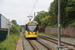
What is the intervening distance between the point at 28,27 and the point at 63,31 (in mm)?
11963

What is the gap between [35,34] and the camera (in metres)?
21.2

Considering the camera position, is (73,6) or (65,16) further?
(65,16)

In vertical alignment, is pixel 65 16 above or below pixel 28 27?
above

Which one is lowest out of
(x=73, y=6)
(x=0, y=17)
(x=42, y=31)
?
(x=42, y=31)

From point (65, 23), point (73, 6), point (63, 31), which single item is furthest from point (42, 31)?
point (73, 6)

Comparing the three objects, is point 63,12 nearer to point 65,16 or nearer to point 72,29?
point 65,16

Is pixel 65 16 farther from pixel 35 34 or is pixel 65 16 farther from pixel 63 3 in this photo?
pixel 35 34

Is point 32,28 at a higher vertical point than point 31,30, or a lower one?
higher

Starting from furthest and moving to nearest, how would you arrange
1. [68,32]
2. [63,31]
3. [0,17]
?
1. [63,31]
2. [68,32]
3. [0,17]

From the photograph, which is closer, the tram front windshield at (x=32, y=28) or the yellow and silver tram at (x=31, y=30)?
the yellow and silver tram at (x=31, y=30)

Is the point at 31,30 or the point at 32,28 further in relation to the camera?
the point at 32,28

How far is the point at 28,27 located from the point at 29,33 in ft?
3.54

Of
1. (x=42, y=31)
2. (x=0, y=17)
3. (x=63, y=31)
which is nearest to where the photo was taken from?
(x=0, y=17)

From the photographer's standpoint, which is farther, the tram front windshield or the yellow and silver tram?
the tram front windshield
